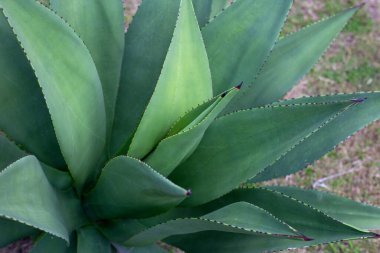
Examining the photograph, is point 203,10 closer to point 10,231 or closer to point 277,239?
point 277,239

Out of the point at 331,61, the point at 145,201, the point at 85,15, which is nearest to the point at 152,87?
the point at 85,15

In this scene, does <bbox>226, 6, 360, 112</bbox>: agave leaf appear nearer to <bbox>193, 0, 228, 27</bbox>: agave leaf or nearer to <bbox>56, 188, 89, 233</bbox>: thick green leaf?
<bbox>193, 0, 228, 27</bbox>: agave leaf

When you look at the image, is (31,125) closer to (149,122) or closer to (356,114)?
(149,122)

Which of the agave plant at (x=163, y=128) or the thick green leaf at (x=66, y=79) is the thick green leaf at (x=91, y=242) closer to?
the agave plant at (x=163, y=128)

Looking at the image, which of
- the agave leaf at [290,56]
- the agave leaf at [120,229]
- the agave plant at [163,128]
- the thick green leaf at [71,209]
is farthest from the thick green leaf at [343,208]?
the thick green leaf at [71,209]

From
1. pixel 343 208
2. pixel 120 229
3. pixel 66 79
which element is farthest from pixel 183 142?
pixel 343 208
